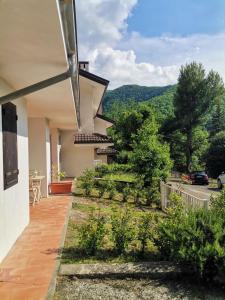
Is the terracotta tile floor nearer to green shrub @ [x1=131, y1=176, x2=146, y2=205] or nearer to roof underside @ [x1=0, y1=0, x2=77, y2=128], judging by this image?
roof underside @ [x1=0, y1=0, x2=77, y2=128]

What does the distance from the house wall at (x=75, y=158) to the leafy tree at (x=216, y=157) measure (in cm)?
2055

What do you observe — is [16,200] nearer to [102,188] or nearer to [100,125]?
[102,188]

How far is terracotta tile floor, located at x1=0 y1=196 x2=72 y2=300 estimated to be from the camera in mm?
4289

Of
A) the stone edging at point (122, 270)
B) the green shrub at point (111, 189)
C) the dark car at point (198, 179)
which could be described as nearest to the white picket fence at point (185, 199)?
the green shrub at point (111, 189)

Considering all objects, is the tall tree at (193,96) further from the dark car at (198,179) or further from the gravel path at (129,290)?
the gravel path at (129,290)

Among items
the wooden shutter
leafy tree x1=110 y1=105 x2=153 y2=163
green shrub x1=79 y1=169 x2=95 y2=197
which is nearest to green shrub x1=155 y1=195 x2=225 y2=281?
the wooden shutter

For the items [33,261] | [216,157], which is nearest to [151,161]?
[33,261]

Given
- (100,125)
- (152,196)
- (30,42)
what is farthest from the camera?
(100,125)

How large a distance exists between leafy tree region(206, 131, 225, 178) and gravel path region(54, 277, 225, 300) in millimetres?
35122

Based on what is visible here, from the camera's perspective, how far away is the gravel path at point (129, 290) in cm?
427

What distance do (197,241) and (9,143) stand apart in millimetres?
3514

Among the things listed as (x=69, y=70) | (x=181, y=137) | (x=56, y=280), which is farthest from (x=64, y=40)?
(x=181, y=137)

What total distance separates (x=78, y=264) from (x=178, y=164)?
46.6 metres

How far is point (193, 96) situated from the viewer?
46.6 m
